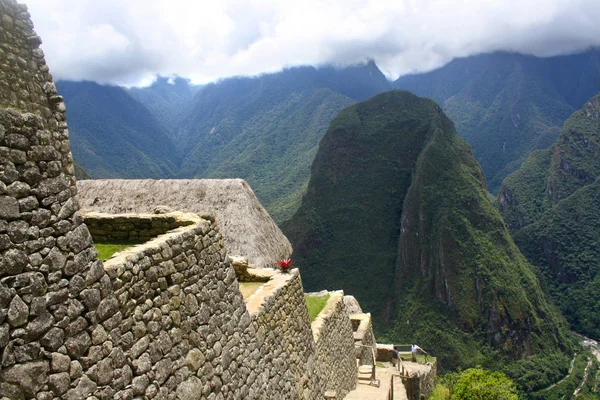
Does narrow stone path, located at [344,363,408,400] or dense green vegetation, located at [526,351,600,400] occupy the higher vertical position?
narrow stone path, located at [344,363,408,400]

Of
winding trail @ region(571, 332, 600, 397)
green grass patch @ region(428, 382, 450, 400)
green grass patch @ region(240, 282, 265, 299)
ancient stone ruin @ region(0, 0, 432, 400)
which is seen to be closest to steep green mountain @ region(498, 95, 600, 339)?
winding trail @ region(571, 332, 600, 397)

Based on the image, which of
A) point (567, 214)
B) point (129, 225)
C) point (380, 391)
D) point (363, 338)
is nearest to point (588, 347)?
point (567, 214)

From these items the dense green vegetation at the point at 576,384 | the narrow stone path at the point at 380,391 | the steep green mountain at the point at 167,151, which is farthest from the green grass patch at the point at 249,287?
the steep green mountain at the point at 167,151

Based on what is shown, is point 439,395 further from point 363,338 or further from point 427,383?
point 363,338

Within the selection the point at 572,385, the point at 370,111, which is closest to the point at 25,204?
the point at 572,385

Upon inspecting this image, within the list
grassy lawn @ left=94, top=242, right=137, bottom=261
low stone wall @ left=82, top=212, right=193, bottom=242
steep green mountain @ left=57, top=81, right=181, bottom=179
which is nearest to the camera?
grassy lawn @ left=94, top=242, right=137, bottom=261

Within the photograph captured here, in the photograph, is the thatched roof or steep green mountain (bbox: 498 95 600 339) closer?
the thatched roof

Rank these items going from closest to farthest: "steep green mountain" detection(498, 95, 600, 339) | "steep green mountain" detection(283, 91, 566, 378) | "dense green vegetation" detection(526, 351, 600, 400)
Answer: "dense green vegetation" detection(526, 351, 600, 400), "steep green mountain" detection(283, 91, 566, 378), "steep green mountain" detection(498, 95, 600, 339)

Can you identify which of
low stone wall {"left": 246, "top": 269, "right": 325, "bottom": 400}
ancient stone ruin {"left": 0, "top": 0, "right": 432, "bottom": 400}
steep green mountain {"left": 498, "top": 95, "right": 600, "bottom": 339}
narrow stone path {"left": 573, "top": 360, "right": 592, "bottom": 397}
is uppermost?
ancient stone ruin {"left": 0, "top": 0, "right": 432, "bottom": 400}

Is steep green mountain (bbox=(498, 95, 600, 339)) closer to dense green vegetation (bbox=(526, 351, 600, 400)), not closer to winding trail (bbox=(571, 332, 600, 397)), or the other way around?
winding trail (bbox=(571, 332, 600, 397))
